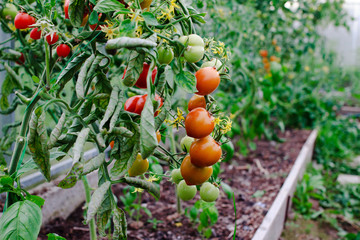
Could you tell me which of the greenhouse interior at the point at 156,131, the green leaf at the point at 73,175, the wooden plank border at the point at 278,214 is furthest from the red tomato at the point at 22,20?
the wooden plank border at the point at 278,214

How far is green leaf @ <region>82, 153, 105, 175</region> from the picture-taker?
66 cm

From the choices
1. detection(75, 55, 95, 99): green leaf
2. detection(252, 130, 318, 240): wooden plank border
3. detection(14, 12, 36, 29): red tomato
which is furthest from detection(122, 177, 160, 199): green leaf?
detection(252, 130, 318, 240): wooden plank border

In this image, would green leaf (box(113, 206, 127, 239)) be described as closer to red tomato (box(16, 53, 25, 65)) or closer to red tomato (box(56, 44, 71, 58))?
red tomato (box(56, 44, 71, 58))

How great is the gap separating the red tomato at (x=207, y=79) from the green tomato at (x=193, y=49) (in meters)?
0.04

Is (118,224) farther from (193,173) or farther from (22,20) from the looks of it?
(22,20)

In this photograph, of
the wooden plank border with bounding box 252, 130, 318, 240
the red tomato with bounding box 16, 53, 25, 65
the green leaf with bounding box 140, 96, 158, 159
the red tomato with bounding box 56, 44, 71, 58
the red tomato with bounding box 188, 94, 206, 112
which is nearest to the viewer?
the green leaf with bounding box 140, 96, 158, 159

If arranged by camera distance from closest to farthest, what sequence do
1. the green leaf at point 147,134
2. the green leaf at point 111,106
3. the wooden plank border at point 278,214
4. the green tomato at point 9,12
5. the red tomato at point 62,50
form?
1. the green leaf at point 147,134
2. the green leaf at point 111,106
3. the red tomato at point 62,50
4. the green tomato at point 9,12
5. the wooden plank border at point 278,214

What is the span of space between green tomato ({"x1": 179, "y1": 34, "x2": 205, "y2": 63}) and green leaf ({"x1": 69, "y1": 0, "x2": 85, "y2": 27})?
0.29m

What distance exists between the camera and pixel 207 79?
0.75 metres

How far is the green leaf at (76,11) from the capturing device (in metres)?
0.80

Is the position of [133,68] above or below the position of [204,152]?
above

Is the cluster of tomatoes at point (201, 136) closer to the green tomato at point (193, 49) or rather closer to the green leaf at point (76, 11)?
the green tomato at point (193, 49)

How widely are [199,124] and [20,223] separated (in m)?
0.47

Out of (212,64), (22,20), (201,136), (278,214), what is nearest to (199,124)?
(201,136)
